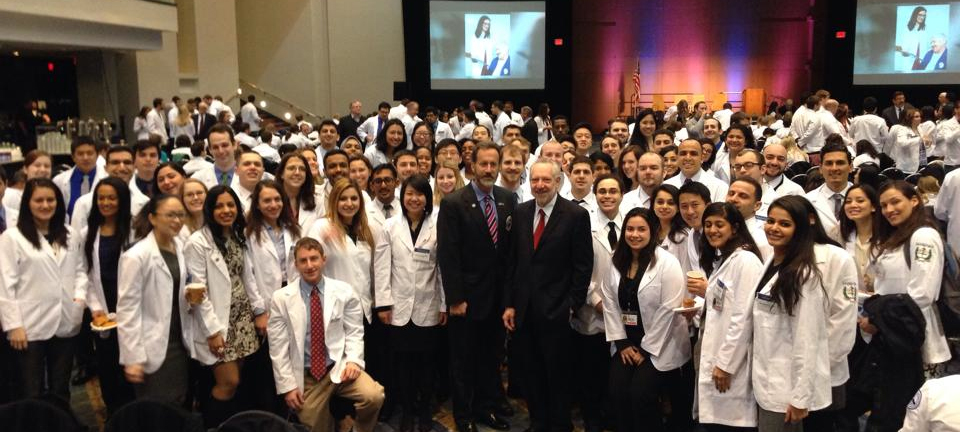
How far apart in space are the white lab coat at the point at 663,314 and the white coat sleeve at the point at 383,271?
1608 millimetres

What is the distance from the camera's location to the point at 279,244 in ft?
15.8

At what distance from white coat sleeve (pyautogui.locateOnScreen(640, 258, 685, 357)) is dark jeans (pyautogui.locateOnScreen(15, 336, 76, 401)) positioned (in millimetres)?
3389

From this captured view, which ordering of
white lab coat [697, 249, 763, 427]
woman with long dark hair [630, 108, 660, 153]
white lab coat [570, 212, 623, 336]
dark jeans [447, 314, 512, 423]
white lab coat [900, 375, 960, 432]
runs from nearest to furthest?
white lab coat [900, 375, 960, 432] < white lab coat [697, 249, 763, 427] < white lab coat [570, 212, 623, 336] < dark jeans [447, 314, 512, 423] < woman with long dark hair [630, 108, 660, 153]

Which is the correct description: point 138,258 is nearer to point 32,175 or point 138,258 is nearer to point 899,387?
point 32,175

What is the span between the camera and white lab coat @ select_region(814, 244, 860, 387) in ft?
12.1

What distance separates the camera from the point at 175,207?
433 centimetres

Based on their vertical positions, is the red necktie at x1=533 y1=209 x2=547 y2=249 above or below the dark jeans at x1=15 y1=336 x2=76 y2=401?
above

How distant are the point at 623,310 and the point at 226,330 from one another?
7.45ft

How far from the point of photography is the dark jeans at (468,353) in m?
5.01

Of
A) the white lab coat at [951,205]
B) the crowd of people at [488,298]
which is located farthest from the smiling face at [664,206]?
the white lab coat at [951,205]

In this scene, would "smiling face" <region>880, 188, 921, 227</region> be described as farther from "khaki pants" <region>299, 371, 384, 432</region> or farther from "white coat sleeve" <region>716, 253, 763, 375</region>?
"khaki pants" <region>299, 371, 384, 432</region>

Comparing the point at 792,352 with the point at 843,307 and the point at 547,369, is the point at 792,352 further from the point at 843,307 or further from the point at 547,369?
the point at 547,369

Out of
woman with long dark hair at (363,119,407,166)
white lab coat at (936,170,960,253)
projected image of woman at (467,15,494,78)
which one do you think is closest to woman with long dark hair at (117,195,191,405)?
woman with long dark hair at (363,119,407,166)

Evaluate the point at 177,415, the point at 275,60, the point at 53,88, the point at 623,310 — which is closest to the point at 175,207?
the point at 177,415
